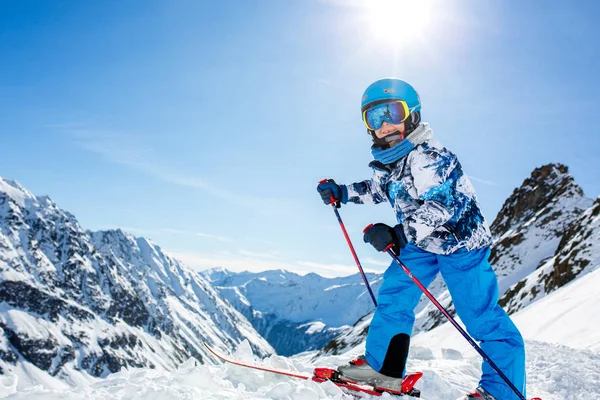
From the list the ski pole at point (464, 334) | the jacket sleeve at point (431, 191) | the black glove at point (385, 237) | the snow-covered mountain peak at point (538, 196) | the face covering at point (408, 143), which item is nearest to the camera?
the ski pole at point (464, 334)

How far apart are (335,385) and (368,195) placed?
2.67m

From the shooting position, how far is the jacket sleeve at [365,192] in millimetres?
6027

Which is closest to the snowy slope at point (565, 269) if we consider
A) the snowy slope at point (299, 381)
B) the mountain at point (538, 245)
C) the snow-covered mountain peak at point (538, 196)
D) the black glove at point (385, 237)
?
the mountain at point (538, 245)

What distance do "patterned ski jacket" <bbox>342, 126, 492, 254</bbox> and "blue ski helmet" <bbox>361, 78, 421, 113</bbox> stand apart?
0.63m

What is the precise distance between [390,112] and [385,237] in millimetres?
1543

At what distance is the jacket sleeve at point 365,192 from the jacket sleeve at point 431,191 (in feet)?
4.31

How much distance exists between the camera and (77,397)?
3346 mm

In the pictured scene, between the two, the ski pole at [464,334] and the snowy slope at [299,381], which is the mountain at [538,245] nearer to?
the snowy slope at [299,381]

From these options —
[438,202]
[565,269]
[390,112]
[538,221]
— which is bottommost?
[438,202]

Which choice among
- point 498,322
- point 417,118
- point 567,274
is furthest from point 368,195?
point 567,274

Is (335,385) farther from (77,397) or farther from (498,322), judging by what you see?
(77,397)

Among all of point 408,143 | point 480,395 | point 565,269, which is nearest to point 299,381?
point 480,395

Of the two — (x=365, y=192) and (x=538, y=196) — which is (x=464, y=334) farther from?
(x=538, y=196)

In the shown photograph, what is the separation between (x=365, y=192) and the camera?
616 cm
